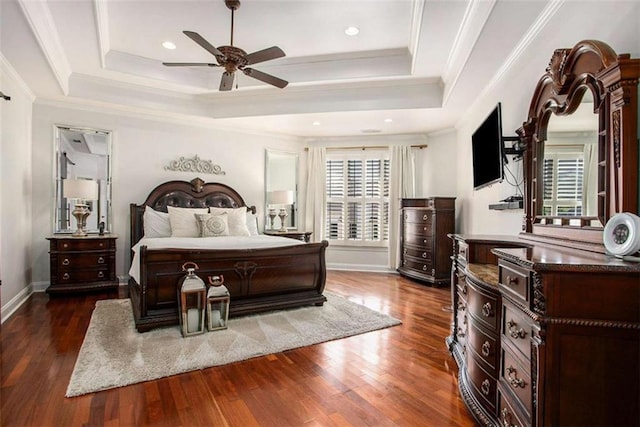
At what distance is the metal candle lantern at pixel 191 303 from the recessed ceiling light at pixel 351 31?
2965 mm

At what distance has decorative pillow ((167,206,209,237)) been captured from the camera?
4605mm

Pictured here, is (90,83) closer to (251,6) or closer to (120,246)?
(120,246)

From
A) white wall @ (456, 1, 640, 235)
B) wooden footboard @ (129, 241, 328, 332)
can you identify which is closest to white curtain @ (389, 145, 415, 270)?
white wall @ (456, 1, 640, 235)

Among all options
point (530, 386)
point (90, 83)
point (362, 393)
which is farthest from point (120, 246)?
point (530, 386)

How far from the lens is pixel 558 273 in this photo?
1169 millimetres

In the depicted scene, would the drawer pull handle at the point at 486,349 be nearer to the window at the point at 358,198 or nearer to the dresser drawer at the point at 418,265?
the dresser drawer at the point at 418,265

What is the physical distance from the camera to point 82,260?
168 inches

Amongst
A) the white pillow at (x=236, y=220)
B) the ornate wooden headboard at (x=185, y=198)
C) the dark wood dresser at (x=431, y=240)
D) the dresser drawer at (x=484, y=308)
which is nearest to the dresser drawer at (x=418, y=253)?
the dark wood dresser at (x=431, y=240)

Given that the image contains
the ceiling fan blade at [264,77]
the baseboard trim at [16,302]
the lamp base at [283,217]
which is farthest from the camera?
the lamp base at [283,217]

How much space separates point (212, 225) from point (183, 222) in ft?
1.39

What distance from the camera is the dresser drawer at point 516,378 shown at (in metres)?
1.31

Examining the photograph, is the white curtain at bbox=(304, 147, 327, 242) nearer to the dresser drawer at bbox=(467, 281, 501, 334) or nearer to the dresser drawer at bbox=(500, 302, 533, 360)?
the dresser drawer at bbox=(467, 281, 501, 334)

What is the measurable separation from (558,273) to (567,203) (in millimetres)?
1046

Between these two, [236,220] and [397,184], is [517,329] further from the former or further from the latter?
[397,184]
